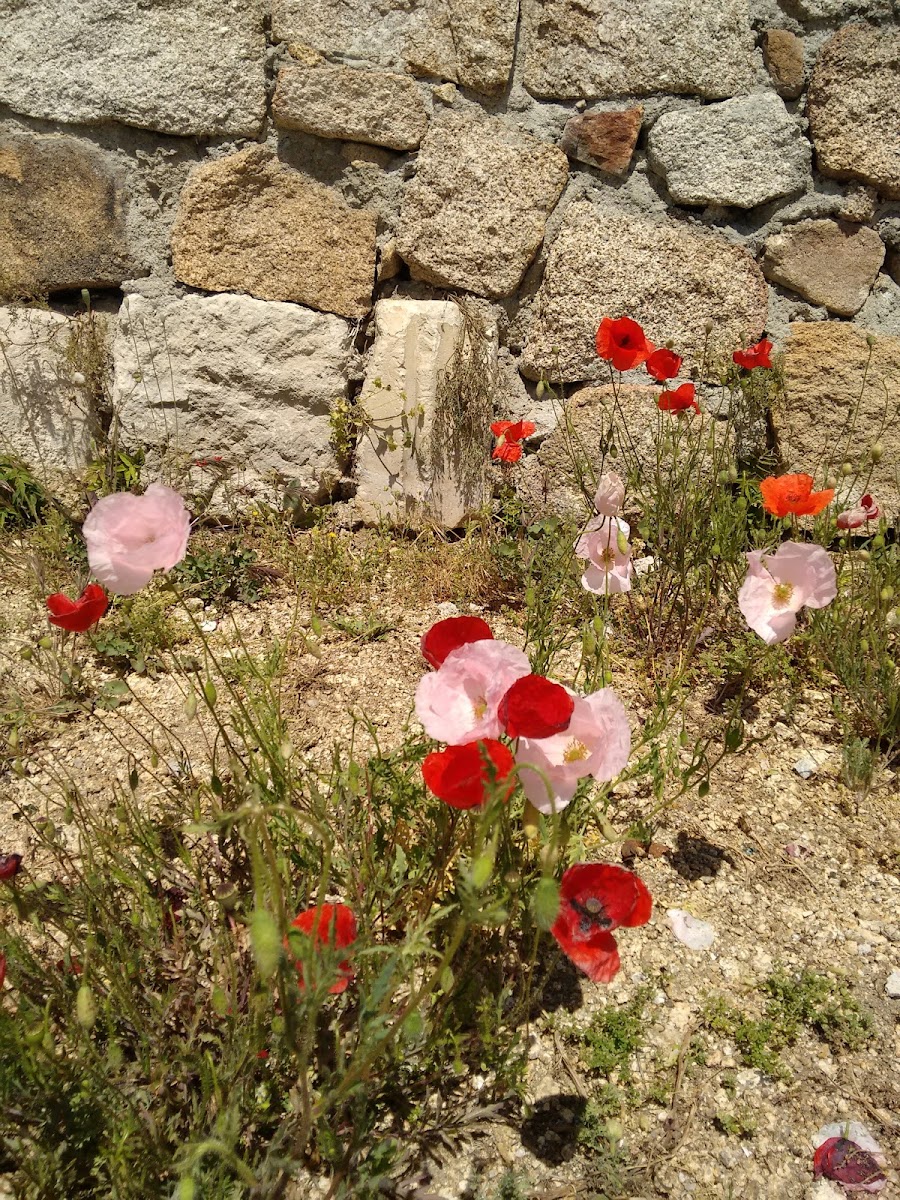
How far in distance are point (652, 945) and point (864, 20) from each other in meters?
2.70

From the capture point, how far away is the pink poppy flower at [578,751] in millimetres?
1077

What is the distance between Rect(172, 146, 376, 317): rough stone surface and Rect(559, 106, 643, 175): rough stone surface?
0.70 metres

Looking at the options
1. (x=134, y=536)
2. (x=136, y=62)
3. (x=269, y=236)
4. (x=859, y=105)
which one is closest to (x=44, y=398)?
(x=269, y=236)

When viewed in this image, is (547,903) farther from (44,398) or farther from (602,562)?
(44,398)

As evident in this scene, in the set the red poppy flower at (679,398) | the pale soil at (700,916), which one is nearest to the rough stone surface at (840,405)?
the red poppy flower at (679,398)

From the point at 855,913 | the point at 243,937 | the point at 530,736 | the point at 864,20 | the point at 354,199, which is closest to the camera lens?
the point at 530,736

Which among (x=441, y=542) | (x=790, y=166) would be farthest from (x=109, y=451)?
(x=790, y=166)

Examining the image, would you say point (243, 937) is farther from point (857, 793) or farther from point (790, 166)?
point (790, 166)

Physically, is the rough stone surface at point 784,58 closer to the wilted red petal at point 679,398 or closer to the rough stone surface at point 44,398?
the wilted red petal at point 679,398

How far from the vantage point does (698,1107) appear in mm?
1228

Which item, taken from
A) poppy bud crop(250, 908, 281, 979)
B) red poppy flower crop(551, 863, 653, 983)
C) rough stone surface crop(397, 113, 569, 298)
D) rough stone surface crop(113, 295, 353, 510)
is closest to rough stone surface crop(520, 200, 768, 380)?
rough stone surface crop(397, 113, 569, 298)

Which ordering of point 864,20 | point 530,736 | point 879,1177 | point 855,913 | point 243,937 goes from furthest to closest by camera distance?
point 864,20, point 855,913, point 243,937, point 879,1177, point 530,736

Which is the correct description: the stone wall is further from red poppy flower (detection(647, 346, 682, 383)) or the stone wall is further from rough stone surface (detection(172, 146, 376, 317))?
red poppy flower (detection(647, 346, 682, 383))

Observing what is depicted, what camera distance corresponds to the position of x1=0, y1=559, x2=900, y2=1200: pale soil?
3.84 feet
